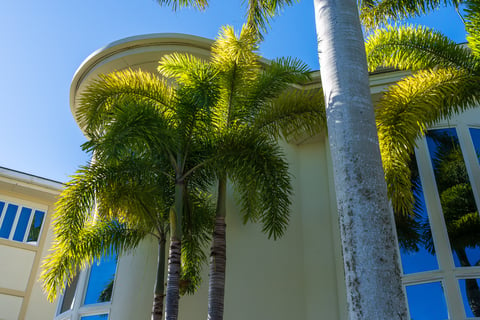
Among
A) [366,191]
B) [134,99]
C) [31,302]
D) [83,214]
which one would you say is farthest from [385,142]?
[31,302]

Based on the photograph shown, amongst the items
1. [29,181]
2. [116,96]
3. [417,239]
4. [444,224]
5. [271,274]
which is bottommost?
[271,274]

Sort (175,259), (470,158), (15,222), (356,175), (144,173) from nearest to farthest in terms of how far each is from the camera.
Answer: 1. (356,175)
2. (175,259)
3. (144,173)
4. (470,158)
5. (15,222)

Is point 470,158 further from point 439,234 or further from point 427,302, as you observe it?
point 427,302

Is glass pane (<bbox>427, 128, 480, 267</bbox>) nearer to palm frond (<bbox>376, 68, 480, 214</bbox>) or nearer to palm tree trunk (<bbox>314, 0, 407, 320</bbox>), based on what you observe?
palm frond (<bbox>376, 68, 480, 214</bbox>)

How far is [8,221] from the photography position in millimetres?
17109

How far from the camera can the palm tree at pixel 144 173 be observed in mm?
7160

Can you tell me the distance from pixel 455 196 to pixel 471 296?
6.61 ft

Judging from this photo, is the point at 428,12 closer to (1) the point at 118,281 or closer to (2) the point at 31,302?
(1) the point at 118,281

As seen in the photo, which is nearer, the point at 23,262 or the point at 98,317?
the point at 98,317

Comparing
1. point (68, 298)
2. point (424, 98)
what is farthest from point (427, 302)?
point (68, 298)

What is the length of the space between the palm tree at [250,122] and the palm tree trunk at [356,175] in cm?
268

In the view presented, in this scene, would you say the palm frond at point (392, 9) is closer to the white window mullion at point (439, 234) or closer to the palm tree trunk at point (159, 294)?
the white window mullion at point (439, 234)

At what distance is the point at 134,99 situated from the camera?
26.7ft

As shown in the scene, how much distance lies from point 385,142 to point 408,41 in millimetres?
2158
